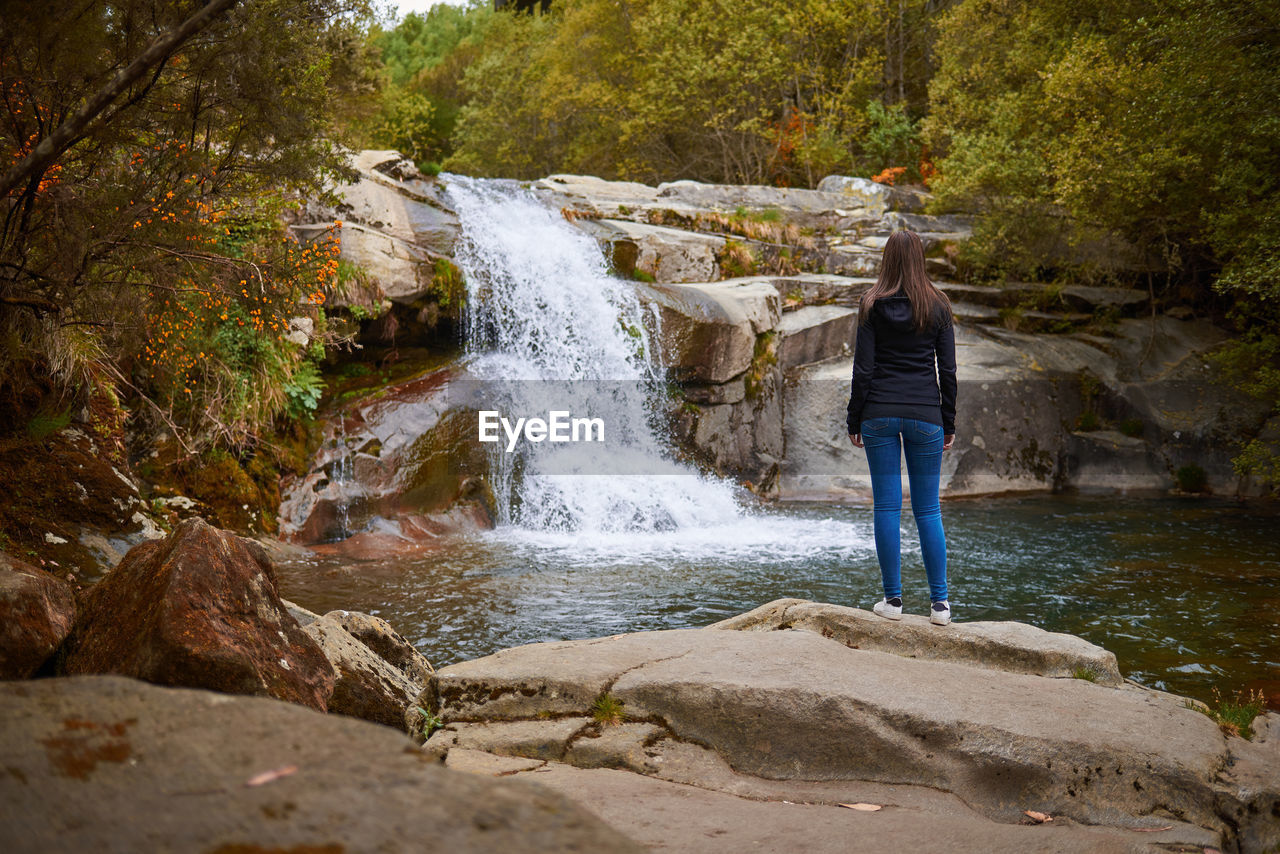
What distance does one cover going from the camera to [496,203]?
15.3 m

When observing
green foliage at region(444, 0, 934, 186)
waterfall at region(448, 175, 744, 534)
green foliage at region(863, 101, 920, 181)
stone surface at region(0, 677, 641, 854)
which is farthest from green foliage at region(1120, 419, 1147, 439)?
stone surface at region(0, 677, 641, 854)

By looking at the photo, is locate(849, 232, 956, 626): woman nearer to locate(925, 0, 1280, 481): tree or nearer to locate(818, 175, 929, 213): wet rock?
locate(925, 0, 1280, 481): tree

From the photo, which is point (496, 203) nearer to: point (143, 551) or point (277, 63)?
point (277, 63)

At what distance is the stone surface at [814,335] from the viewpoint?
1528cm

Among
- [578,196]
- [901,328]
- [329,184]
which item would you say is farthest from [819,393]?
[901,328]

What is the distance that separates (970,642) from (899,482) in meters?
0.98

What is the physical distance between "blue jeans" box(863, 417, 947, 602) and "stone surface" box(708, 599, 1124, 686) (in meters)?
0.28

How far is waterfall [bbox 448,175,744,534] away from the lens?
10.9 m

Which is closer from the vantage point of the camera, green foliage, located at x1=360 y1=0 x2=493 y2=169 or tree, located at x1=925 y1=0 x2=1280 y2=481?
tree, located at x1=925 y1=0 x2=1280 y2=481

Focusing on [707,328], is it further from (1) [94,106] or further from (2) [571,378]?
(1) [94,106]

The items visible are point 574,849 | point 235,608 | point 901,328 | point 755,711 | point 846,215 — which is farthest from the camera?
point 846,215

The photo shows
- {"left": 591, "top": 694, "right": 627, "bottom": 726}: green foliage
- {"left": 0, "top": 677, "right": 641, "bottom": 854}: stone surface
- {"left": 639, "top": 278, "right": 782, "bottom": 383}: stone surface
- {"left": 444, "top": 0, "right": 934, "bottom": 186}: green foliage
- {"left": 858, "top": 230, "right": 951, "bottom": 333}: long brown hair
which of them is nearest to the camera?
{"left": 0, "top": 677, "right": 641, "bottom": 854}: stone surface

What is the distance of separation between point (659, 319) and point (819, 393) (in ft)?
11.6

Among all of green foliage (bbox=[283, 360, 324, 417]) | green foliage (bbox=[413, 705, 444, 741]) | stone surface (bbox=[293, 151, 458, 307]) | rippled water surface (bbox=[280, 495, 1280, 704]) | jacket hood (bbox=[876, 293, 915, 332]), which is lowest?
rippled water surface (bbox=[280, 495, 1280, 704])
